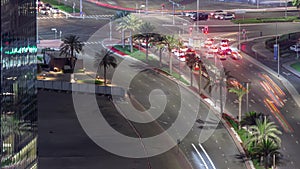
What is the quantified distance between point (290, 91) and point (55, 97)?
1330 inches

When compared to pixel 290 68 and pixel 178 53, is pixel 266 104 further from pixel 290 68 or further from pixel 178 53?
pixel 178 53

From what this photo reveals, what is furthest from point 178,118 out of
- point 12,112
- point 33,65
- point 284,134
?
point 12,112

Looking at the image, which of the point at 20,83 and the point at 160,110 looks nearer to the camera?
the point at 20,83

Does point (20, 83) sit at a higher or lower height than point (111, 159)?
higher

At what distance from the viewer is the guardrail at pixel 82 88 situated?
164625mm

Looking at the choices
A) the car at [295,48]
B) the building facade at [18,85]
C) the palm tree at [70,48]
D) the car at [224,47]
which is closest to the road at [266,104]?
the car at [224,47]

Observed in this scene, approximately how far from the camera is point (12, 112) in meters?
83.8

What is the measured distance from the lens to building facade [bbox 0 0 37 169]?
8100 centimetres

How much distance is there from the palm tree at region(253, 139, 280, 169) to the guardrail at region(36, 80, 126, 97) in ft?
145

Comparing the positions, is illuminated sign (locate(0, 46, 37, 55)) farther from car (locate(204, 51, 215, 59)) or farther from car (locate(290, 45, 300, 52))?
car (locate(290, 45, 300, 52))

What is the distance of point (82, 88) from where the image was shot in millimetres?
168750

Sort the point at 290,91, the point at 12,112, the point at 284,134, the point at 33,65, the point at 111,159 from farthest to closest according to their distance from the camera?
the point at 290,91 → the point at 284,134 → the point at 111,159 → the point at 33,65 → the point at 12,112

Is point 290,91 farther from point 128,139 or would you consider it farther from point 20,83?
point 20,83

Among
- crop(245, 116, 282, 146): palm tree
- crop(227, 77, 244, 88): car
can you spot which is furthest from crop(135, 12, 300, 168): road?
crop(245, 116, 282, 146): palm tree
